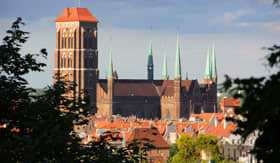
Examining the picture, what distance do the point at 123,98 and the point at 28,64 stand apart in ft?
449

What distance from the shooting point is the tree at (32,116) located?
1167 cm

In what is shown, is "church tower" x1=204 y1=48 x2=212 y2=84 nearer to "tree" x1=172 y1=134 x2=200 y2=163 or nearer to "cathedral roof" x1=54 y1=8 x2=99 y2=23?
"cathedral roof" x1=54 y1=8 x2=99 y2=23

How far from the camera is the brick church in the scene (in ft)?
458

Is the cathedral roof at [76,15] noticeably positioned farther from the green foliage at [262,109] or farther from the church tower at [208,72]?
the green foliage at [262,109]

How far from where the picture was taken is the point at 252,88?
27.0 ft

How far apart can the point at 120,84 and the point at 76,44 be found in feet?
60.8

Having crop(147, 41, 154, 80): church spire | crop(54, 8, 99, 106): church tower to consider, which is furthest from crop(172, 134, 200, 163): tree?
crop(147, 41, 154, 80): church spire

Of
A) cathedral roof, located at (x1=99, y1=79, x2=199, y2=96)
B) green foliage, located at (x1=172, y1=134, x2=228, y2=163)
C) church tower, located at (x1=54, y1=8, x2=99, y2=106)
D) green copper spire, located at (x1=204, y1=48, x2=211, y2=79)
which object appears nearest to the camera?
green foliage, located at (x1=172, y1=134, x2=228, y2=163)

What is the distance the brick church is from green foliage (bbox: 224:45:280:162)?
126951 millimetres

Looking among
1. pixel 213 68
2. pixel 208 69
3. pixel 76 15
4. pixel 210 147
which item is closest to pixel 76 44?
pixel 76 15

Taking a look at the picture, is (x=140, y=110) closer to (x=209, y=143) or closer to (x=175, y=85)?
(x=175, y=85)

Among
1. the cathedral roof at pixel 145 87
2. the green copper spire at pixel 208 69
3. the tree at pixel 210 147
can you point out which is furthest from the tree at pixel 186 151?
the green copper spire at pixel 208 69

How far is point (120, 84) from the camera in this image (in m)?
154

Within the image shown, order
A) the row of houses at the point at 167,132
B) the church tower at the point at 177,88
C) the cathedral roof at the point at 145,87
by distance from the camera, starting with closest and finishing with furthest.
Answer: the row of houses at the point at 167,132 < the church tower at the point at 177,88 < the cathedral roof at the point at 145,87
